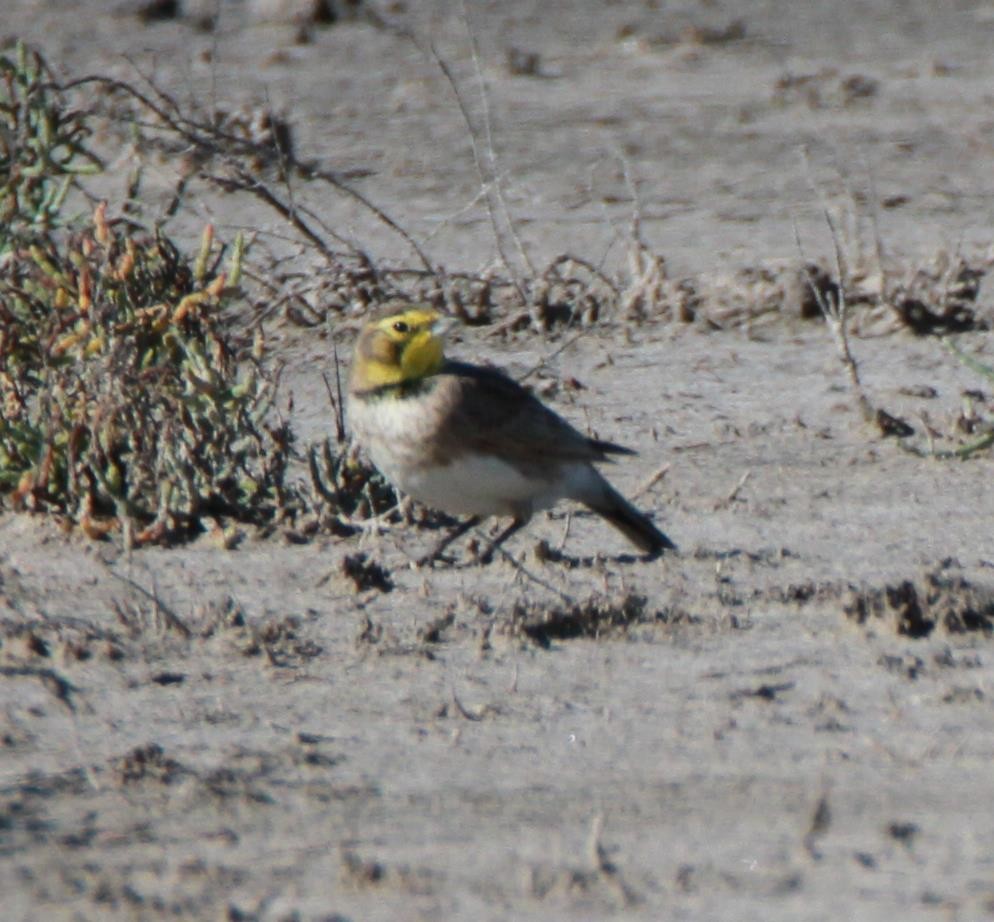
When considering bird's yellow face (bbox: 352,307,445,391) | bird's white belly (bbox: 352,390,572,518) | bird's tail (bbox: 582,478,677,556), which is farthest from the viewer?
bird's tail (bbox: 582,478,677,556)

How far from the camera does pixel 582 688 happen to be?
447 centimetres

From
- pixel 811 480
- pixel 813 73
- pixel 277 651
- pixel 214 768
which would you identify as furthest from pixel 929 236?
pixel 214 768

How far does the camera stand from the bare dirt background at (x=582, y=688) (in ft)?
11.4

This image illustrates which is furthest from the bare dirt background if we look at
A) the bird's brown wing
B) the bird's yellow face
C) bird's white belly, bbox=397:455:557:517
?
the bird's yellow face

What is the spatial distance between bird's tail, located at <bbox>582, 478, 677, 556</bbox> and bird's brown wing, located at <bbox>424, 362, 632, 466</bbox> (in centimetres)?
13

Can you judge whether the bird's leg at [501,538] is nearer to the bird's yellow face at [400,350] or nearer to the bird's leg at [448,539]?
the bird's leg at [448,539]

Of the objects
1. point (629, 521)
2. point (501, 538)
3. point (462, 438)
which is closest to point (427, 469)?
point (462, 438)

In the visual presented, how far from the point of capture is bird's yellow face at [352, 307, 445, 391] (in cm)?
523

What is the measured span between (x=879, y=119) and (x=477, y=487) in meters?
7.10

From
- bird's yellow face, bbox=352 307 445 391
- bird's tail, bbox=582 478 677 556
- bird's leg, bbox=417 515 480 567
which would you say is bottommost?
bird's leg, bbox=417 515 480 567

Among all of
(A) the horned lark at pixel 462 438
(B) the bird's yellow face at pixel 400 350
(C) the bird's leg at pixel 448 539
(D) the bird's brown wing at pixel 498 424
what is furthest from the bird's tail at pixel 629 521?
(B) the bird's yellow face at pixel 400 350

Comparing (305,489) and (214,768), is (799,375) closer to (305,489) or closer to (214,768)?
(305,489)

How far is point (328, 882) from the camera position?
344 cm

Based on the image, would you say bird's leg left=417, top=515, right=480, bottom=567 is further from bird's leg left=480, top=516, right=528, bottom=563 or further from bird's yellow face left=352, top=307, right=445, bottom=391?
bird's yellow face left=352, top=307, right=445, bottom=391
